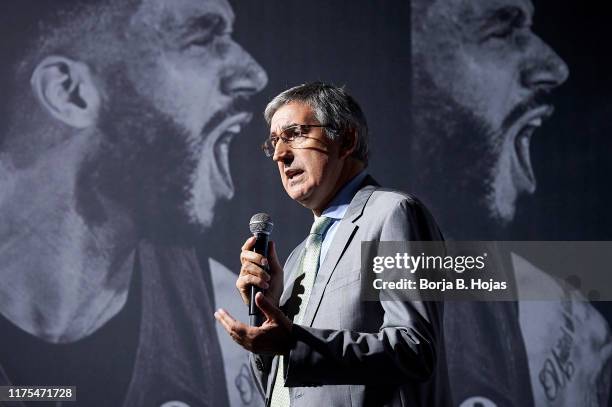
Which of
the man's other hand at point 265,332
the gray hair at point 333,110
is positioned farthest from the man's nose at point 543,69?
the man's other hand at point 265,332

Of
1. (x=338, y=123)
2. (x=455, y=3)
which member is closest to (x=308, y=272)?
(x=338, y=123)

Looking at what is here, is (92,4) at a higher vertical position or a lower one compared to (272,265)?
higher

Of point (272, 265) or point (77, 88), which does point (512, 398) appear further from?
point (77, 88)

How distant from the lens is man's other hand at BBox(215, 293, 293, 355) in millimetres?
1418

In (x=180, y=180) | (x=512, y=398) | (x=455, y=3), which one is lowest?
(x=512, y=398)

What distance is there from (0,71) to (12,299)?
118 centimetres

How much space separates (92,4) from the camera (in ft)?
12.5

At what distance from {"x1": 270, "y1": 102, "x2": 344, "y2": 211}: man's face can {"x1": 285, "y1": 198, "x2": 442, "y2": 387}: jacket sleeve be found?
0.49m

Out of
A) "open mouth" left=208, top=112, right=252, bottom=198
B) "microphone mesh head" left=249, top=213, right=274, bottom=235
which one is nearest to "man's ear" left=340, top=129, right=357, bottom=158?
"microphone mesh head" left=249, top=213, right=274, bottom=235

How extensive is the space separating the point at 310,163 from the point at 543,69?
2.47m

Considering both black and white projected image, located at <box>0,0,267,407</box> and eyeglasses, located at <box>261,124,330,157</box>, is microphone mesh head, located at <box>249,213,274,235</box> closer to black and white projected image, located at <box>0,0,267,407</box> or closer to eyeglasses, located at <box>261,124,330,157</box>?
eyeglasses, located at <box>261,124,330,157</box>

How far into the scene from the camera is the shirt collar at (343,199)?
6.23ft

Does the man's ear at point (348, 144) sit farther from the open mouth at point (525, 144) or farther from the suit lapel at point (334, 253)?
the open mouth at point (525, 144)

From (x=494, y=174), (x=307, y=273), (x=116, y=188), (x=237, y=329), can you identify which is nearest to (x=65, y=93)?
(x=116, y=188)
